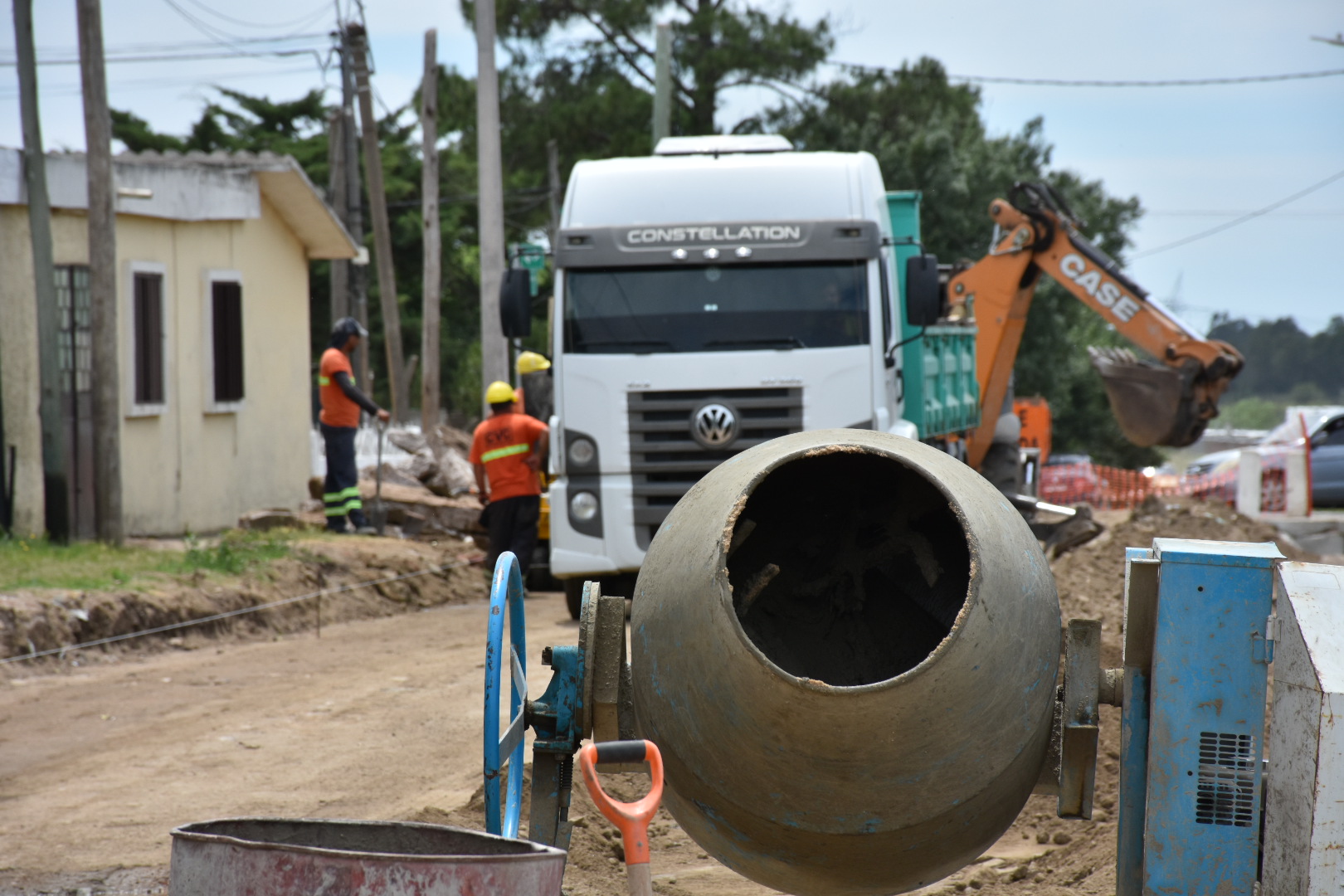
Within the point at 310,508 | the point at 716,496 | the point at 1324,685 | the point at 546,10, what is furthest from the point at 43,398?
the point at 546,10

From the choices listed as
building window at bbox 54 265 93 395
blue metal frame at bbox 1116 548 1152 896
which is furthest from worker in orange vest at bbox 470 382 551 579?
blue metal frame at bbox 1116 548 1152 896

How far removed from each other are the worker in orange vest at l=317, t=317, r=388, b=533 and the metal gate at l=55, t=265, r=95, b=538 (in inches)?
83.0

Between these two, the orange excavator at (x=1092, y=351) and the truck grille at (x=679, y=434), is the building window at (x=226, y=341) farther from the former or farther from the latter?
the orange excavator at (x=1092, y=351)

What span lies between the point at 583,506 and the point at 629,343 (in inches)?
44.8

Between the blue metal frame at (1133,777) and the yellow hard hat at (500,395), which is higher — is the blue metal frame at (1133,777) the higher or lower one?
the lower one

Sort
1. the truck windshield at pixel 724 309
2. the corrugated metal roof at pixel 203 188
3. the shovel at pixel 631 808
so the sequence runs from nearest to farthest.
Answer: the shovel at pixel 631 808, the truck windshield at pixel 724 309, the corrugated metal roof at pixel 203 188

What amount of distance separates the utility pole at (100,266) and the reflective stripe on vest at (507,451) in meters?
3.21

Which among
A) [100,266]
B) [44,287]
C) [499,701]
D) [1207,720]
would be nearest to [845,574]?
[1207,720]

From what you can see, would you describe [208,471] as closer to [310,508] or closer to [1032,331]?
[310,508]

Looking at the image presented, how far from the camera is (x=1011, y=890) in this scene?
480 cm

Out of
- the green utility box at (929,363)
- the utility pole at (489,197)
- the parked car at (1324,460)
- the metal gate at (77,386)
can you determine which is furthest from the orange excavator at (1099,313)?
the metal gate at (77,386)

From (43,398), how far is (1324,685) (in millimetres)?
10467

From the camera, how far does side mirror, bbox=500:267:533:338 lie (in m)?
9.39

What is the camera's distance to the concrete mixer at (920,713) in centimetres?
322
